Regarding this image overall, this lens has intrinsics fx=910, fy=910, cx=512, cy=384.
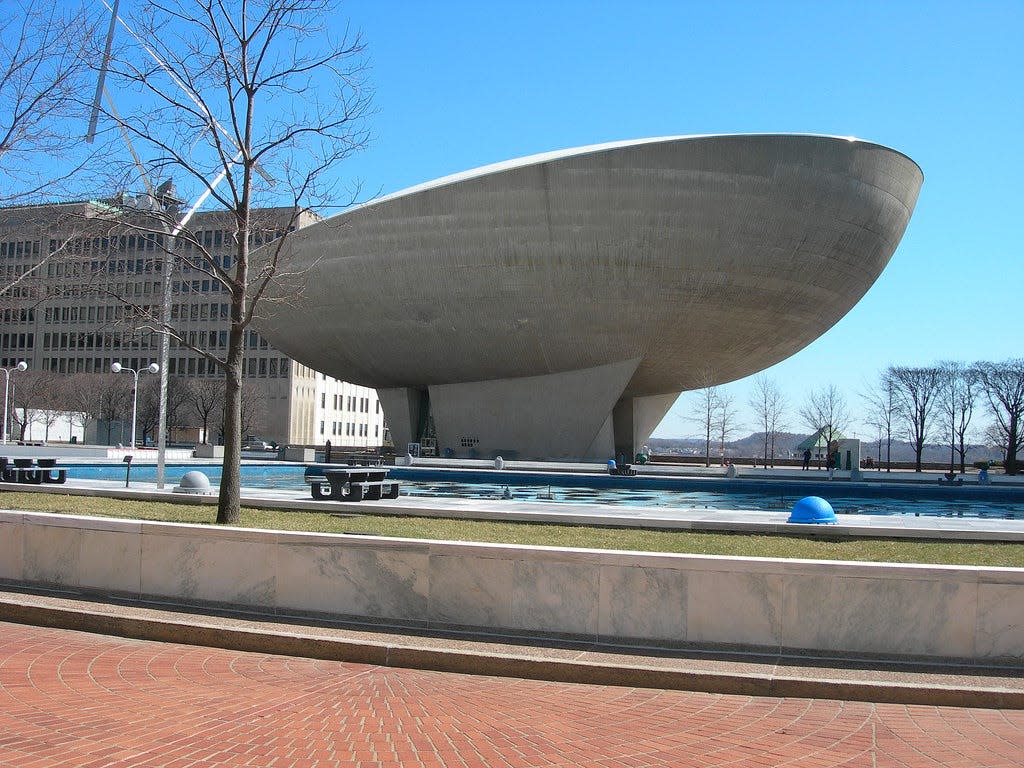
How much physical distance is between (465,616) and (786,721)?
8.70 feet

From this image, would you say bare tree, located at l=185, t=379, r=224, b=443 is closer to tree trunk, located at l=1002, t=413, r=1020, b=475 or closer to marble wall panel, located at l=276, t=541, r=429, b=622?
tree trunk, located at l=1002, t=413, r=1020, b=475

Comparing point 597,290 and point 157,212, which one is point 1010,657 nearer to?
point 157,212

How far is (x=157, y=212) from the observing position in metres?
10.8

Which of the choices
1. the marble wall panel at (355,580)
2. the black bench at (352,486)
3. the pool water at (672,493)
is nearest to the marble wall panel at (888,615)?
the marble wall panel at (355,580)

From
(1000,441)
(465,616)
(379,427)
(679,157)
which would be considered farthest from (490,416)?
(379,427)

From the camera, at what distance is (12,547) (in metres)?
8.80

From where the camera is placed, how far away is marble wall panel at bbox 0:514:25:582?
28.7 feet

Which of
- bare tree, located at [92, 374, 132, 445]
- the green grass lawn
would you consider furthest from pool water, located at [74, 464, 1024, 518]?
bare tree, located at [92, 374, 132, 445]

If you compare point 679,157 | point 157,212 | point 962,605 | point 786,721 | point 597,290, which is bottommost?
point 786,721

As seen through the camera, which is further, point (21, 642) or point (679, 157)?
point (679, 157)

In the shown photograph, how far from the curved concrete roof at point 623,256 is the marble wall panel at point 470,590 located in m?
22.4

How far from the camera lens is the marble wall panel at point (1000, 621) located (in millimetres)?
6234

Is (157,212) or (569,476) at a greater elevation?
(157,212)

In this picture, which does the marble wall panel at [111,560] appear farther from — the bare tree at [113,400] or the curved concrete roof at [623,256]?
the bare tree at [113,400]
